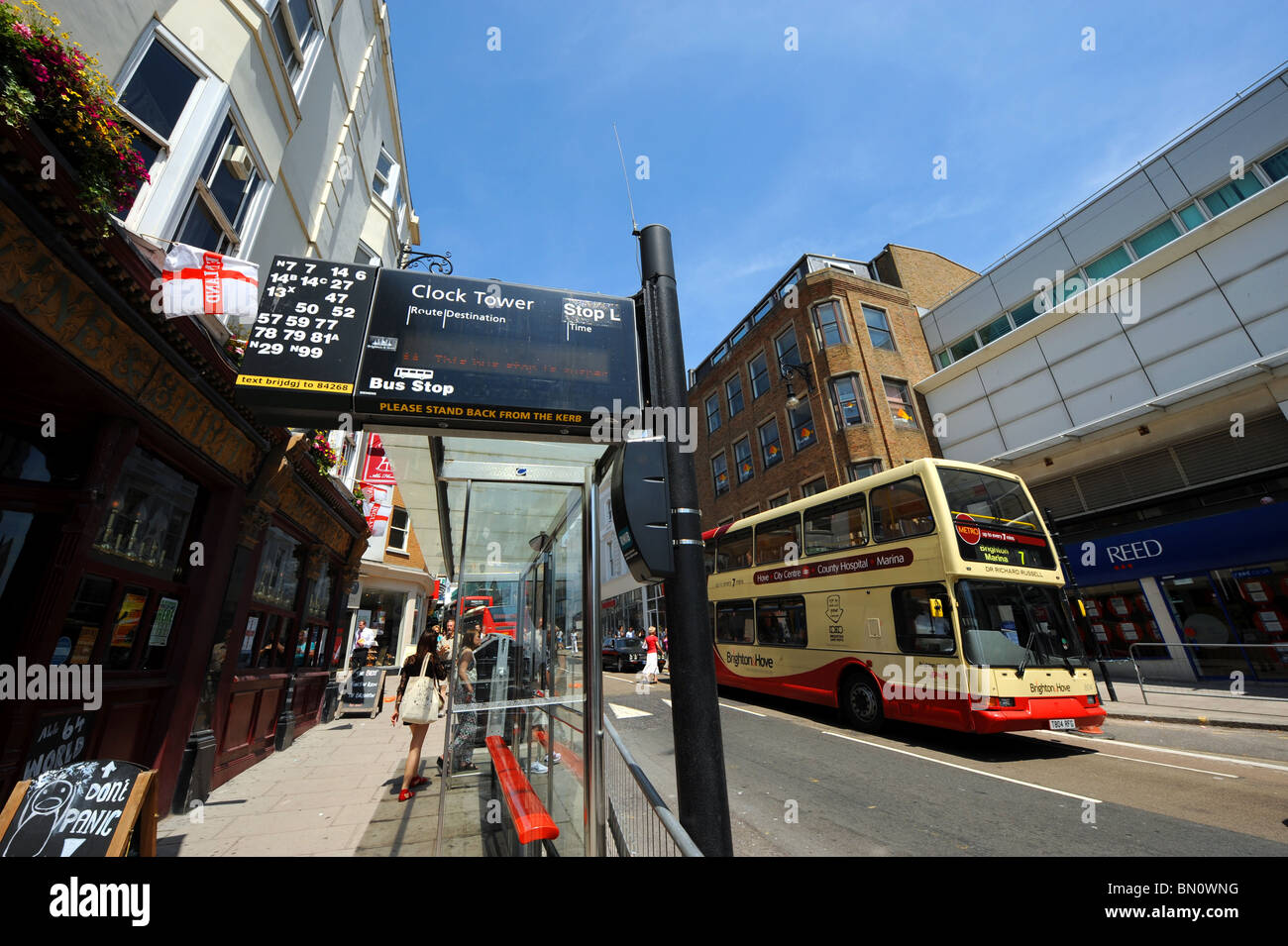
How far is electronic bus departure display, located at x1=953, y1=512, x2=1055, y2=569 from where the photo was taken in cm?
870

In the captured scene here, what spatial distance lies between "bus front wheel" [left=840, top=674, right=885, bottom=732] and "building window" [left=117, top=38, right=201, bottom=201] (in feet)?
40.8

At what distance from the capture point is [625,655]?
25.2m

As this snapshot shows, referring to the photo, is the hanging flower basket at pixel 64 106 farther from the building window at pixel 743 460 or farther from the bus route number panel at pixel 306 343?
the building window at pixel 743 460

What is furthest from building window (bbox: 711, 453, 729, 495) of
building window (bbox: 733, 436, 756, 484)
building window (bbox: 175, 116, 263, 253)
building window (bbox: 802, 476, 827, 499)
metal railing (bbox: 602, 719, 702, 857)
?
metal railing (bbox: 602, 719, 702, 857)

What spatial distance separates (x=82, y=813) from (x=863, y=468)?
2091cm

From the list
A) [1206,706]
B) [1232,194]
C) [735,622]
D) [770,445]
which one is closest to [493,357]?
[735,622]

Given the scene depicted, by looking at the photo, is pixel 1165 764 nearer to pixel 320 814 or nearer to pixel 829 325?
pixel 320 814

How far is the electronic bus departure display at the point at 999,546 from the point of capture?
28.5ft

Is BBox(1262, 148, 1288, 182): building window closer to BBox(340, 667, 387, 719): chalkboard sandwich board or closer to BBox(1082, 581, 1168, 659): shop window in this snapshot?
BBox(1082, 581, 1168, 659): shop window

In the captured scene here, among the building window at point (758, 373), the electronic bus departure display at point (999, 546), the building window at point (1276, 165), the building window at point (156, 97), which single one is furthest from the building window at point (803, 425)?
the building window at point (156, 97)

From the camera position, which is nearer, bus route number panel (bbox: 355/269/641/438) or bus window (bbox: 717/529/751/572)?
bus route number panel (bbox: 355/269/641/438)

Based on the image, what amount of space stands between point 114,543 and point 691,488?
567 cm

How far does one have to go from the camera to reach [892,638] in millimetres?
9289
